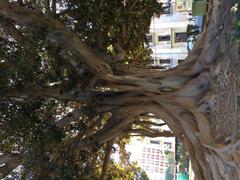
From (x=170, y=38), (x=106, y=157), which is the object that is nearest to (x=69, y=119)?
(x=106, y=157)

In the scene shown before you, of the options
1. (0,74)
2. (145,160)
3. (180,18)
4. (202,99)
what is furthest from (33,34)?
(145,160)

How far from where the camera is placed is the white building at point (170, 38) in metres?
27.0

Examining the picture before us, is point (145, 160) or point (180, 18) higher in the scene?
point (180, 18)

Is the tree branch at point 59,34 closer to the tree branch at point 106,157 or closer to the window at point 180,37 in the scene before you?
the tree branch at point 106,157

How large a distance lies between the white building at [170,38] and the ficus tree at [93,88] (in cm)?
1925

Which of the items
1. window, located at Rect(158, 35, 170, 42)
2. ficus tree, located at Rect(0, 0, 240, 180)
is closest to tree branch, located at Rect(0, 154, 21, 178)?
Result: ficus tree, located at Rect(0, 0, 240, 180)

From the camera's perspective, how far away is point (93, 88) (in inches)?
287

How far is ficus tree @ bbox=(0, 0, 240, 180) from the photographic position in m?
6.05

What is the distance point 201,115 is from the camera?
6.22m

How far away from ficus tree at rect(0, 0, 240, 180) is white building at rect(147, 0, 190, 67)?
19.3 metres

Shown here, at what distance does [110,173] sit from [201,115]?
159 inches

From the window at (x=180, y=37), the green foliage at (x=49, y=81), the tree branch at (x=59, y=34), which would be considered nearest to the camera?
the tree branch at (x=59, y=34)

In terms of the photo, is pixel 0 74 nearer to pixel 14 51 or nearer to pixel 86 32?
pixel 14 51

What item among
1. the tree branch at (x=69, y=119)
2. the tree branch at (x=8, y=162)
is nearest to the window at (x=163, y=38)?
the tree branch at (x=69, y=119)
